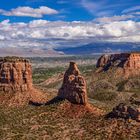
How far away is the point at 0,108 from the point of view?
190 metres

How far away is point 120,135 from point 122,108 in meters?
11.3

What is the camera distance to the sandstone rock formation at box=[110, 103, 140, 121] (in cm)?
14562

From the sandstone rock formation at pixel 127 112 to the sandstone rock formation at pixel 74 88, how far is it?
26636mm

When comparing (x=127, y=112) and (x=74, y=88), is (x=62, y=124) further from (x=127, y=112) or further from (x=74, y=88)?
(x=127, y=112)

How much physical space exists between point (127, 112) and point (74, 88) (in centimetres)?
3716

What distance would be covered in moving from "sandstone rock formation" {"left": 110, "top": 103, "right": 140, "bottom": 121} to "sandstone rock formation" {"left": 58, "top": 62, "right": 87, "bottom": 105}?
26636 mm

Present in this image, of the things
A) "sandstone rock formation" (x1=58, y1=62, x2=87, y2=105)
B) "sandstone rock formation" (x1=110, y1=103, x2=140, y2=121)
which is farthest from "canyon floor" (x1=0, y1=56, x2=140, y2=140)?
"sandstone rock formation" (x1=58, y1=62, x2=87, y2=105)

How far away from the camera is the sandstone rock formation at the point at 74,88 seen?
584 feet

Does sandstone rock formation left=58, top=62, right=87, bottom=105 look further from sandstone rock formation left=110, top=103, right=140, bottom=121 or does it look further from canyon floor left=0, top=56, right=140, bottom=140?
sandstone rock formation left=110, top=103, right=140, bottom=121

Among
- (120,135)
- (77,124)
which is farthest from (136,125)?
(77,124)

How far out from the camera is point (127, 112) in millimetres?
148125

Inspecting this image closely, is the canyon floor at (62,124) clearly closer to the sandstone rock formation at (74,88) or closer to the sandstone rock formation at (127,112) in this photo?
the sandstone rock formation at (127,112)

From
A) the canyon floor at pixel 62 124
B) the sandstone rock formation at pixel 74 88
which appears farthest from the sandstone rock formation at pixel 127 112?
the sandstone rock formation at pixel 74 88

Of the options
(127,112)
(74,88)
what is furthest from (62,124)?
(127,112)
